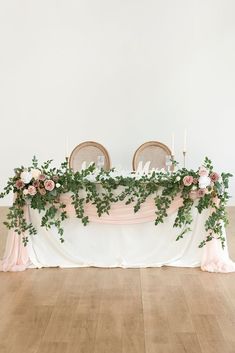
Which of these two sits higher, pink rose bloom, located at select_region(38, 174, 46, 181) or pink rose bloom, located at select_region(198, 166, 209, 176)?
pink rose bloom, located at select_region(198, 166, 209, 176)

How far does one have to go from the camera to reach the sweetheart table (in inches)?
137

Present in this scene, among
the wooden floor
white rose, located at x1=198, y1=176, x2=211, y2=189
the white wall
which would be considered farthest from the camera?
the white wall

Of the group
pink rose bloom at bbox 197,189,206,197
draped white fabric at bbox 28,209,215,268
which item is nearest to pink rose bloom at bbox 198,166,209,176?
pink rose bloom at bbox 197,189,206,197

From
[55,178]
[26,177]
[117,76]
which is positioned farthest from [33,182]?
[117,76]

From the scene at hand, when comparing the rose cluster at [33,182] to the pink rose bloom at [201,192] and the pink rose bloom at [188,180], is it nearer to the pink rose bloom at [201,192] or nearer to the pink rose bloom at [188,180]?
the pink rose bloom at [188,180]

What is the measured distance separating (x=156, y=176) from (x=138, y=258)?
2.21ft

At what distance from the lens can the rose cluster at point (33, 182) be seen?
11.4ft

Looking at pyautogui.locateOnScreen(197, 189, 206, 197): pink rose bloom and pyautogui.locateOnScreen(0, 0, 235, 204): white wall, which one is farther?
pyautogui.locateOnScreen(0, 0, 235, 204): white wall

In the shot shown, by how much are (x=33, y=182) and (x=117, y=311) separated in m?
1.26

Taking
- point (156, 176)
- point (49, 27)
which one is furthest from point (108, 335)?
point (49, 27)

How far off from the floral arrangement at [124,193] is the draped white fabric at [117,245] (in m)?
0.09

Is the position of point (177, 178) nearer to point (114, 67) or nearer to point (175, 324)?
point (175, 324)

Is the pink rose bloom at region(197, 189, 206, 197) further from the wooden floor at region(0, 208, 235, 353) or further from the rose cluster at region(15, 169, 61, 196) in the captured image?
the rose cluster at region(15, 169, 61, 196)

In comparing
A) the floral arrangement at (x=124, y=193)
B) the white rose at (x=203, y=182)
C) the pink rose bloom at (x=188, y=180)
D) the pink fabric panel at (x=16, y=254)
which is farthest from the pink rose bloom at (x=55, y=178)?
the white rose at (x=203, y=182)
